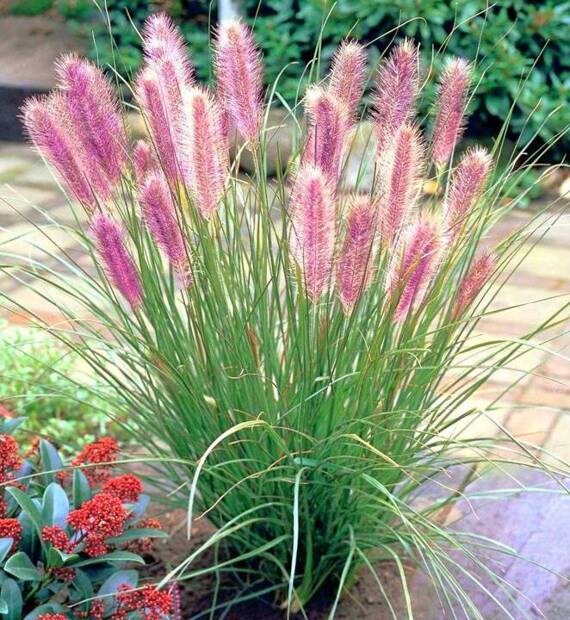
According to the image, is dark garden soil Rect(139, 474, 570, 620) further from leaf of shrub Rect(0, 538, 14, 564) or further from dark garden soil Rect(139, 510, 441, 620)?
leaf of shrub Rect(0, 538, 14, 564)

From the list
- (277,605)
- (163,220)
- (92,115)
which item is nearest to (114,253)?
(163,220)

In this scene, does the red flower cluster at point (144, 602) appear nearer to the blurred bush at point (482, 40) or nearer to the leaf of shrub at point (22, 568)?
the leaf of shrub at point (22, 568)

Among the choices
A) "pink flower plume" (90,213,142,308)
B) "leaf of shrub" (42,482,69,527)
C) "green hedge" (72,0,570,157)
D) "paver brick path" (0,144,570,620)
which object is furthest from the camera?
"green hedge" (72,0,570,157)

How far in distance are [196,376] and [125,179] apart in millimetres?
358

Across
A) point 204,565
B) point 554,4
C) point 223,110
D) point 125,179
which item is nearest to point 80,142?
point 125,179

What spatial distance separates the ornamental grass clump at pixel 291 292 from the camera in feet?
5.21

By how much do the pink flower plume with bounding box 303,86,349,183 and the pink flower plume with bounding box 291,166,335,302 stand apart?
0.11 metres

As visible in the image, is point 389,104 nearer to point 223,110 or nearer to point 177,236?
point 223,110

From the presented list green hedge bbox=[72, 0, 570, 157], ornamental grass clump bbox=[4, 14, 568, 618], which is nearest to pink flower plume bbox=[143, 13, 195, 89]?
ornamental grass clump bbox=[4, 14, 568, 618]

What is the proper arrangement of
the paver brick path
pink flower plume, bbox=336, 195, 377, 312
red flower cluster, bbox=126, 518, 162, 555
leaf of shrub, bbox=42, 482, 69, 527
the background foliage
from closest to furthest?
pink flower plume, bbox=336, 195, 377, 312 → leaf of shrub, bbox=42, 482, 69, 527 → red flower cluster, bbox=126, 518, 162, 555 → the paver brick path → the background foliage

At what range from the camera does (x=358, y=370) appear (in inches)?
69.6

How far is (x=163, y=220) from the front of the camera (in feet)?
5.22

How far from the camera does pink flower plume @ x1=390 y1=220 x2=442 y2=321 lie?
153 centimetres

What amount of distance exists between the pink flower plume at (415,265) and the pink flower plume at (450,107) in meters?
0.29
